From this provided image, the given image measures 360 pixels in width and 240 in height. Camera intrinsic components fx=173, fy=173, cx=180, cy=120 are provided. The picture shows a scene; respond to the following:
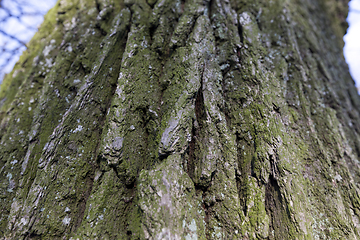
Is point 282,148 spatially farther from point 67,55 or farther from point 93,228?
point 67,55

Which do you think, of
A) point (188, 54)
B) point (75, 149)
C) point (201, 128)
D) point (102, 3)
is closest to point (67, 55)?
point (102, 3)

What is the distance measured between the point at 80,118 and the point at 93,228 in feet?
3.64

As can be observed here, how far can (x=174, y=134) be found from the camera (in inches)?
65.4

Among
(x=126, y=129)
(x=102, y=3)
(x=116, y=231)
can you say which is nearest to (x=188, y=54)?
(x=126, y=129)

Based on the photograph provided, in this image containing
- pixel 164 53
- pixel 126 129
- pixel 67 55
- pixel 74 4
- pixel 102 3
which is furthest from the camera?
pixel 74 4

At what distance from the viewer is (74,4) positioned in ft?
9.73

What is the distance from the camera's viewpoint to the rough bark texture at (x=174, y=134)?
153 cm

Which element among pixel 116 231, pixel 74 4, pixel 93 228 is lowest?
pixel 116 231

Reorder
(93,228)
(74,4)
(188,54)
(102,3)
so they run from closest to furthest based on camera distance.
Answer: (93,228) → (188,54) → (102,3) → (74,4)

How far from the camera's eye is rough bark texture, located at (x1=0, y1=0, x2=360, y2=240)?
153 centimetres

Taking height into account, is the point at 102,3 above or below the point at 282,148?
above

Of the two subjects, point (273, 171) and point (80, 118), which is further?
point (80, 118)

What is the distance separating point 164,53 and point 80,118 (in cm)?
128

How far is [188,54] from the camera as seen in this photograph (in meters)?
2.05
